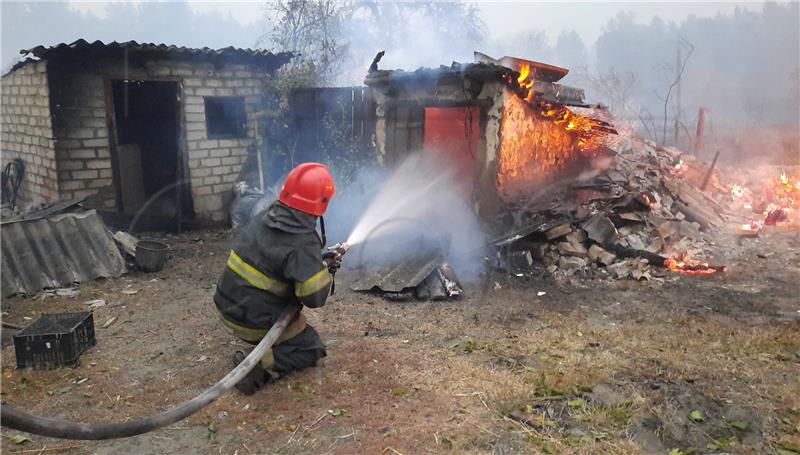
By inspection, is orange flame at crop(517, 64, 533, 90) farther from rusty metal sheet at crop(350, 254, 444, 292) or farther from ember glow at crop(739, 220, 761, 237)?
ember glow at crop(739, 220, 761, 237)

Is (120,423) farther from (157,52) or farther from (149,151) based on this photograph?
(149,151)

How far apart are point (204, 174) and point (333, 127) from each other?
3.27 m

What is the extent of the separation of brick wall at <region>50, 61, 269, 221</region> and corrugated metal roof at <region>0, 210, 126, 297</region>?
2506 millimetres

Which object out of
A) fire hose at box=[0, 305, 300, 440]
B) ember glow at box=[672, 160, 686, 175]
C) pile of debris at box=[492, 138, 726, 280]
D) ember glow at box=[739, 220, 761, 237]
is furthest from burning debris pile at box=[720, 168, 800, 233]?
fire hose at box=[0, 305, 300, 440]

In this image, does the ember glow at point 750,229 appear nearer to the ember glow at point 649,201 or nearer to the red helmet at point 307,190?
the ember glow at point 649,201

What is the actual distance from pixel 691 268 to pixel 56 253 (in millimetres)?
10596

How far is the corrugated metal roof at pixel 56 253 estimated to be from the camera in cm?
735

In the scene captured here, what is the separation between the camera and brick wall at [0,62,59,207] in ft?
32.7

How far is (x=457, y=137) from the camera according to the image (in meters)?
9.77

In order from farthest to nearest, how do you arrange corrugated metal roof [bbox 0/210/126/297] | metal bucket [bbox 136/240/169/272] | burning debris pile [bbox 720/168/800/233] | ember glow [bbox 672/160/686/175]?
ember glow [bbox 672/160/686/175]
burning debris pile [bbox 720/168/800/233]
metal bucket [bbox 136/240/169/272]
corrugated metal roof [bbox 0/210/126/297]

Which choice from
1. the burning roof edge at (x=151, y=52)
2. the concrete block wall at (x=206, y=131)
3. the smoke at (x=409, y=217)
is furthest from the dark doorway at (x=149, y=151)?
the smoke at (x=409, y=217)

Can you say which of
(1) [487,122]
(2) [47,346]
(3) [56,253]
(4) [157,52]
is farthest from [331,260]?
(4) [157,52]

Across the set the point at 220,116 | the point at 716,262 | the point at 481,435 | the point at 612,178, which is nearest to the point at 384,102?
the point at 220,116

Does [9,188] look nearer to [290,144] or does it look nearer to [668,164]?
[290,144]
